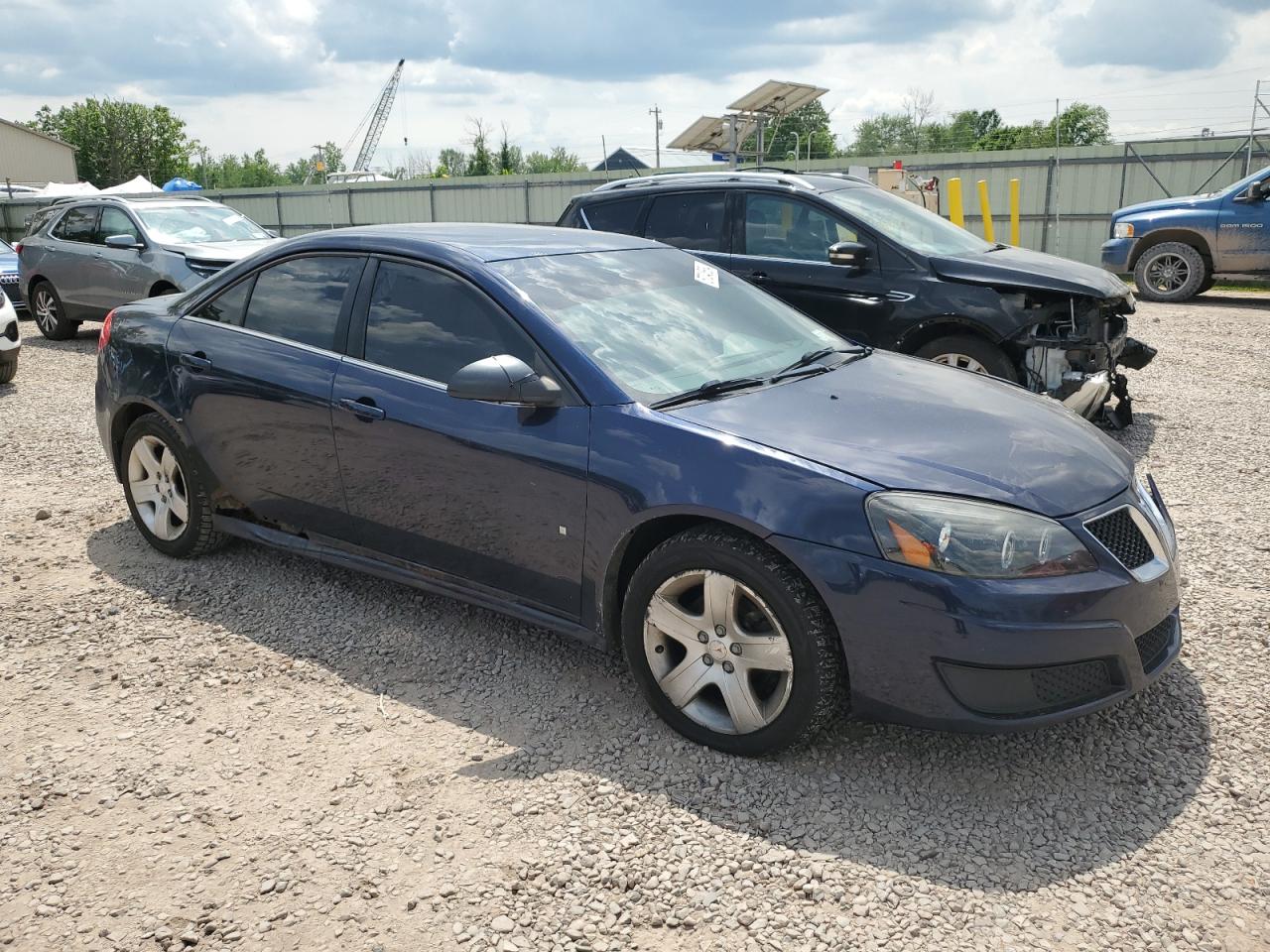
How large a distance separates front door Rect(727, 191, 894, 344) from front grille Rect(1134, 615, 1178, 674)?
396 cm

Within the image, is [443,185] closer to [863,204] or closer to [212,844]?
[863,204]

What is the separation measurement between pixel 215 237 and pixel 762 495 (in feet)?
34.1

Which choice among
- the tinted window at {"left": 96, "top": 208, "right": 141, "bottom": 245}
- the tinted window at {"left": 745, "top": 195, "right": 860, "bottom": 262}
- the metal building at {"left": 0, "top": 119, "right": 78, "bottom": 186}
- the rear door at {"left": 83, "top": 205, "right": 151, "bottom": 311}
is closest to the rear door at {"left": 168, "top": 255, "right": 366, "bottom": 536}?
the tinted window at {"left": 745, "top": 195, "right": 860, "bottom": 262}

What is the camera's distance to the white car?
32.3ft

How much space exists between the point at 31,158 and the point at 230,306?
214 ft

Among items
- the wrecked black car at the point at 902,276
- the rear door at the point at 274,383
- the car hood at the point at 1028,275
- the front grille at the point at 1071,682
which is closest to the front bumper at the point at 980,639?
the front grille at the point at 1071,682

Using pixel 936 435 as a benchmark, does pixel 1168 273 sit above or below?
below

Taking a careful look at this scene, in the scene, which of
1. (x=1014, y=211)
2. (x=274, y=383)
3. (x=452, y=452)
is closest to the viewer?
(x=452, y=452)

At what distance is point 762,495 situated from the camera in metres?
3.00

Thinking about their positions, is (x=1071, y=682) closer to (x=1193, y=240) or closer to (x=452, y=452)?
(x=452, y=452)

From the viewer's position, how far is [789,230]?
7.39 meters

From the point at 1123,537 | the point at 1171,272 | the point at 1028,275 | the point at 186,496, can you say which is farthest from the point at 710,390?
the point at 1171,272

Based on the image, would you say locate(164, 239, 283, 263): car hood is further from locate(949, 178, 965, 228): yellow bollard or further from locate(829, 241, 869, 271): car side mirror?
locate(949, 178, 965, 228): yellow bollard

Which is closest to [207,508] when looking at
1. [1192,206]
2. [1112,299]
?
[1112,299]
